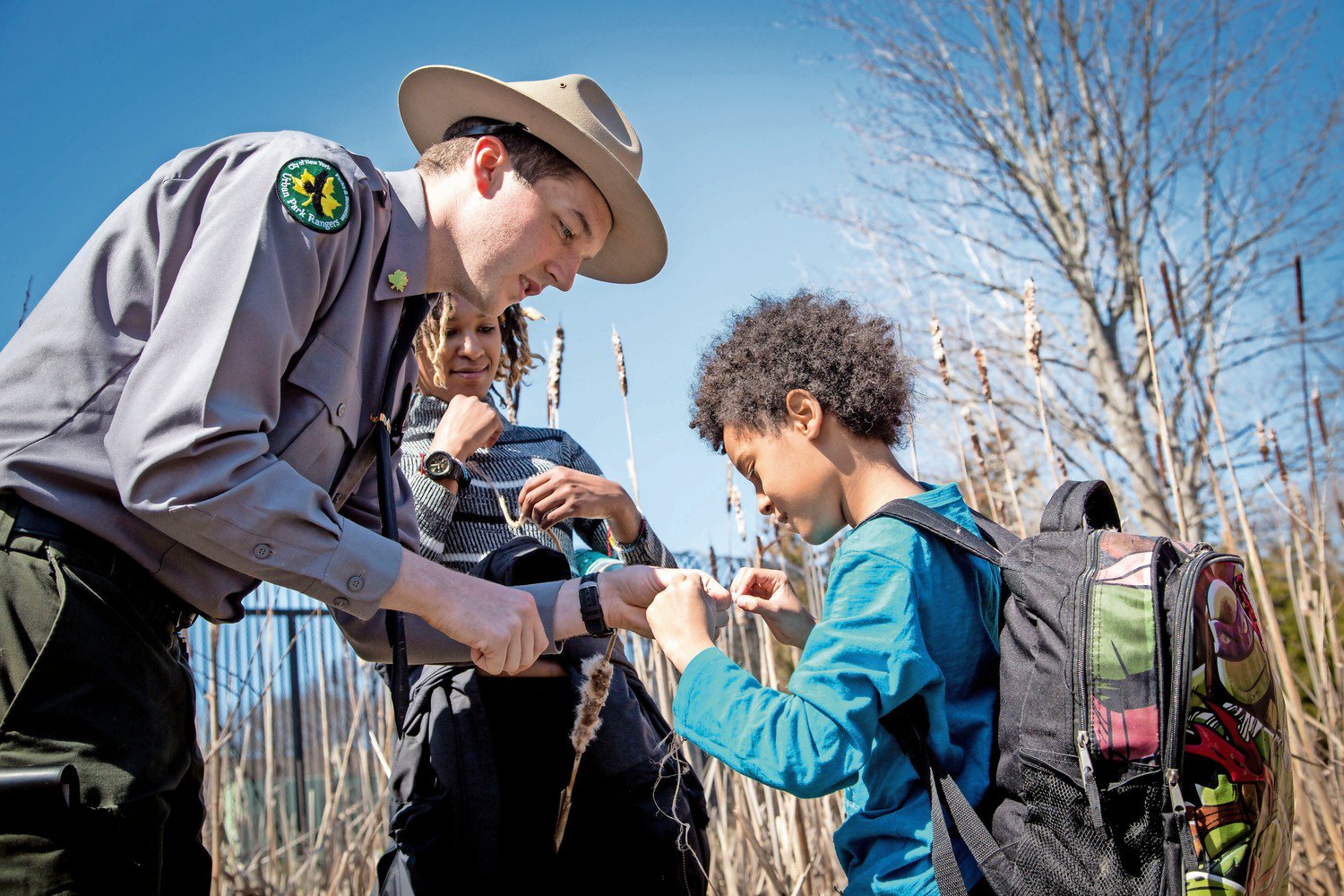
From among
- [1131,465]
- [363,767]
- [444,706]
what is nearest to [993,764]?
[444,706]

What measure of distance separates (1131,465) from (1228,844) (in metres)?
8.79

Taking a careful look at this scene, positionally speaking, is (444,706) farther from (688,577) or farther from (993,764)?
(993,764)

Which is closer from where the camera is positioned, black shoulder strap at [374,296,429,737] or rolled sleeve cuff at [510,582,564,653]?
black shoulder strap at [374,296,429,737]

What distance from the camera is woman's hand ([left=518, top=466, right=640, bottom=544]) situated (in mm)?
2207

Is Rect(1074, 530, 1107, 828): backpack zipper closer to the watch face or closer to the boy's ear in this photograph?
the boy's ear

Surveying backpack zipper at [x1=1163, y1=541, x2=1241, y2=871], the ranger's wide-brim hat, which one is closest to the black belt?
the ranger's wide-brim hat

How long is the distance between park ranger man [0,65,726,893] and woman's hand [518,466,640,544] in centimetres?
55

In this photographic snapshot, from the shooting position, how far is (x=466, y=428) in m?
2.31

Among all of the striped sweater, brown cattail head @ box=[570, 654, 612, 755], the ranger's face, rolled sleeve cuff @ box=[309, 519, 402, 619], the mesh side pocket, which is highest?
the ranger's face

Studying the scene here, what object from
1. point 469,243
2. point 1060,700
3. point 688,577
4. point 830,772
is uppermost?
point 469,243

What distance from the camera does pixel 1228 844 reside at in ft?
4.20

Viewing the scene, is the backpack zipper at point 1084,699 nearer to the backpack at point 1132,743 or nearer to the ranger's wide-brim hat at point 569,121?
the backpack at point 1132,743

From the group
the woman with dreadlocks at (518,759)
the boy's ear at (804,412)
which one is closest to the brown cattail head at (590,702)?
the woman with dreadlocks at (518,759)

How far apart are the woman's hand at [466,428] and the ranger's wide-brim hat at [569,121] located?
0.48 meters
